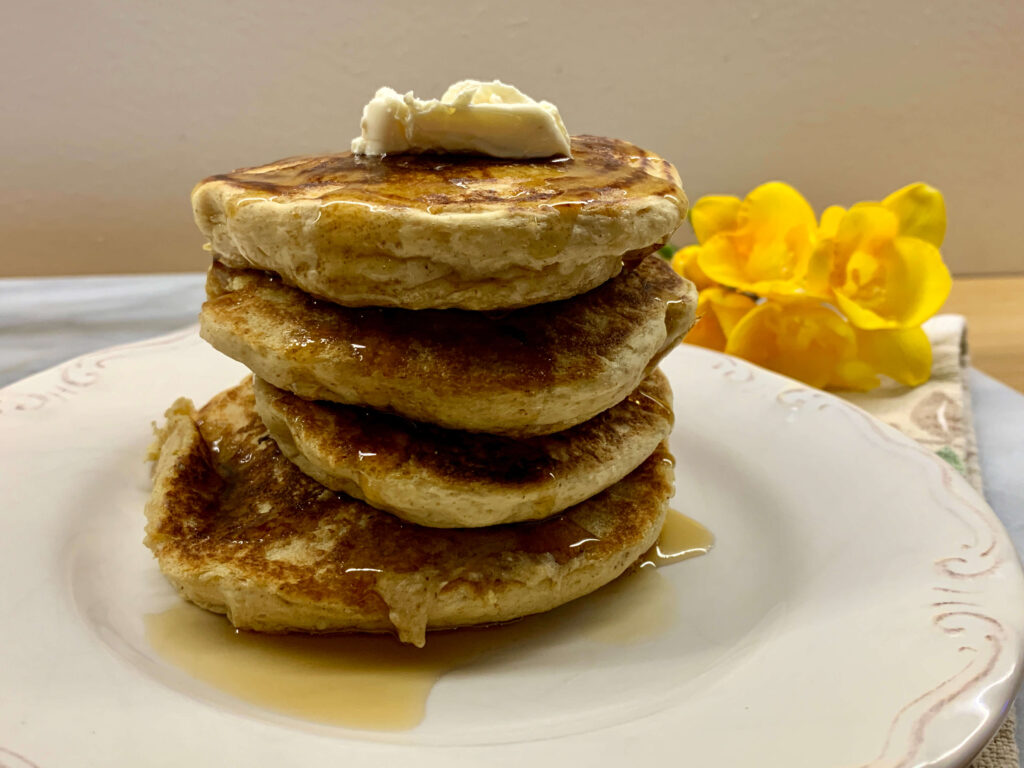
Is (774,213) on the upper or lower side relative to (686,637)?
upper

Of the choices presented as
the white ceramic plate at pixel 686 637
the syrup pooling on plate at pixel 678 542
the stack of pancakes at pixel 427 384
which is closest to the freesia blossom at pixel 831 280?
the white ceramic plate at pixel 686 637

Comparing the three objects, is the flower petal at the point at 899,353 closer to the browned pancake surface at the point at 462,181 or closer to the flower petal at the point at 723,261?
the flower petal at the point at 723,261

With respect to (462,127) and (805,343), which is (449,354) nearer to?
(462,127)

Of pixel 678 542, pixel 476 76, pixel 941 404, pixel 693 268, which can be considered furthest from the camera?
pixel 476 76

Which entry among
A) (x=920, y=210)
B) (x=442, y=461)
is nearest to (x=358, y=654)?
(x=442, y=461)

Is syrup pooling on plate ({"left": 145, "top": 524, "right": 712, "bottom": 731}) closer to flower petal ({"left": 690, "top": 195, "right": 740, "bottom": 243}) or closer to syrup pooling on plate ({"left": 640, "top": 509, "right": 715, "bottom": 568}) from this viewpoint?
syrup pooling on plate ({"left": 640, "top": 509, "right": 715, "bottom": 568})

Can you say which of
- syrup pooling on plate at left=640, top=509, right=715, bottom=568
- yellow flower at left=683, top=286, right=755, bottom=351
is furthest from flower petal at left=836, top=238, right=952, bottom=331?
syrup pooling on plate at left=640, top=509, right=715, bottom=568

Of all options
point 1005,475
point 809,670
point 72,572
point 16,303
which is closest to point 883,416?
point 1005,475
